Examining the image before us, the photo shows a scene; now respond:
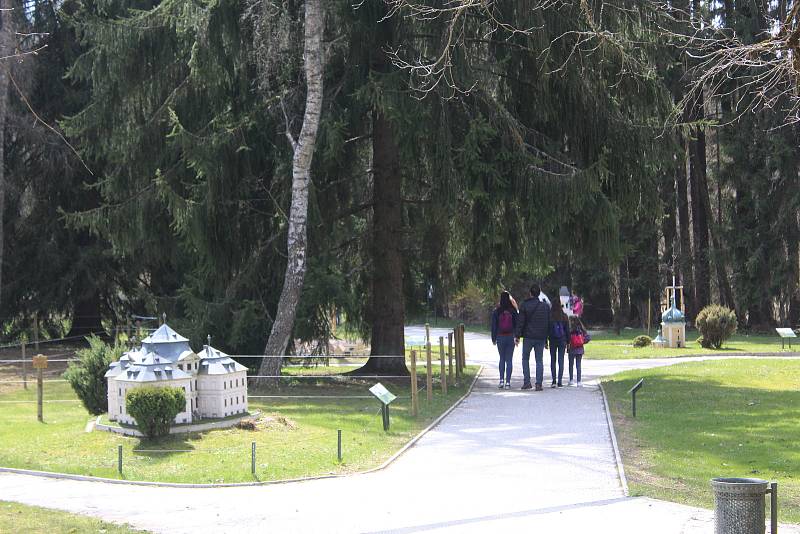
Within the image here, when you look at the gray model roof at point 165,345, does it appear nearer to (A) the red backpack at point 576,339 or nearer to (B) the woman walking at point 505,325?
(B) the woman walking at point 505,325

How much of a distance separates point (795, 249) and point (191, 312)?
→ 29.0 metres

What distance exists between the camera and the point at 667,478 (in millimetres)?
11383

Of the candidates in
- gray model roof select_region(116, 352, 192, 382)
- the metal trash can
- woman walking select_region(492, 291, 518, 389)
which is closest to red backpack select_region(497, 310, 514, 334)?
woman walking select_region(492, 291, 518, 389)

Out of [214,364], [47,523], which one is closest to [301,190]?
[214,364]

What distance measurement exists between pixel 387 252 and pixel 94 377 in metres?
8.60

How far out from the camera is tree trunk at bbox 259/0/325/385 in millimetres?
19672

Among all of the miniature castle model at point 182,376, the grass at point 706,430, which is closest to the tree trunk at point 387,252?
the grass at point 706,430

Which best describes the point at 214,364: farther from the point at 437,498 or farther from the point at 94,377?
the point at 437,498

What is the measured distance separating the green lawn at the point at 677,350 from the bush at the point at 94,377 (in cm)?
1811

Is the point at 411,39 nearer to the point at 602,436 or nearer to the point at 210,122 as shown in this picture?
the point at 210,122

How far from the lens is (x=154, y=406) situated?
13.0 m

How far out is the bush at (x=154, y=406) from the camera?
1295cm

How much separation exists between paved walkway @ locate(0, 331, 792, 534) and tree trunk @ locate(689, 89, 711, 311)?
32.5 metres

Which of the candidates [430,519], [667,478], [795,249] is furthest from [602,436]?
[795,249]
